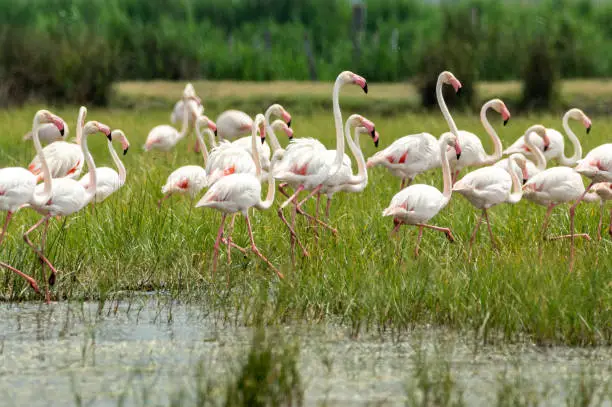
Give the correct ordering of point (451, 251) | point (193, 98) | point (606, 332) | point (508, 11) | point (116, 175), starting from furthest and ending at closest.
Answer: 1. point (508, 11)
2. point (193, 98)
3. point (116, 175)
4. point (451, 251)
5. point (606, 332)

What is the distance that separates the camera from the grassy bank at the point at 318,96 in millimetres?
21844

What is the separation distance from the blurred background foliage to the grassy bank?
55 centimetres

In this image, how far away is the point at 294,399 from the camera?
17.0 feet

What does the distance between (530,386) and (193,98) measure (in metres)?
10.7

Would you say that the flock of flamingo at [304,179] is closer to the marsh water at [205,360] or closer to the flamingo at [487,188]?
the flamingo at [487,188]

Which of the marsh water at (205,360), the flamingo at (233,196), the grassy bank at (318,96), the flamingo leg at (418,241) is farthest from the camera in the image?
the grassy bank at (318,96)

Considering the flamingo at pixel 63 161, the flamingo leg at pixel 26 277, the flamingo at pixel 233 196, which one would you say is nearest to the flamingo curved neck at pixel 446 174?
the flamingo at pixel 233 196

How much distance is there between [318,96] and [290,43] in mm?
8725

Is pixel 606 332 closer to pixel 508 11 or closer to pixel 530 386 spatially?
pixel 530 386

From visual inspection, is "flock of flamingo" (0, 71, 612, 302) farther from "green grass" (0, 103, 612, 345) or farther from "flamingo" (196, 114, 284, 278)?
"green grass" (0, 103, 612, 345)

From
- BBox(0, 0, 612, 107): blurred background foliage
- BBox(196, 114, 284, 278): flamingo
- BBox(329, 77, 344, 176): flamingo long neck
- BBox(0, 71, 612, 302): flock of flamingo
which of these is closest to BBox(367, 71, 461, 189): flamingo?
BBox(0, 71, 612, 302): flock of flamingo

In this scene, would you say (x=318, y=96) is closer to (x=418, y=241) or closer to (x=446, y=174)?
(x=446, y=174)

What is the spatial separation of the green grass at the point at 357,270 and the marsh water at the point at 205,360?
0.16 m

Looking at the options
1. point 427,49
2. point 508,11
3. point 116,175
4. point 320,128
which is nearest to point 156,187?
point 116,175
